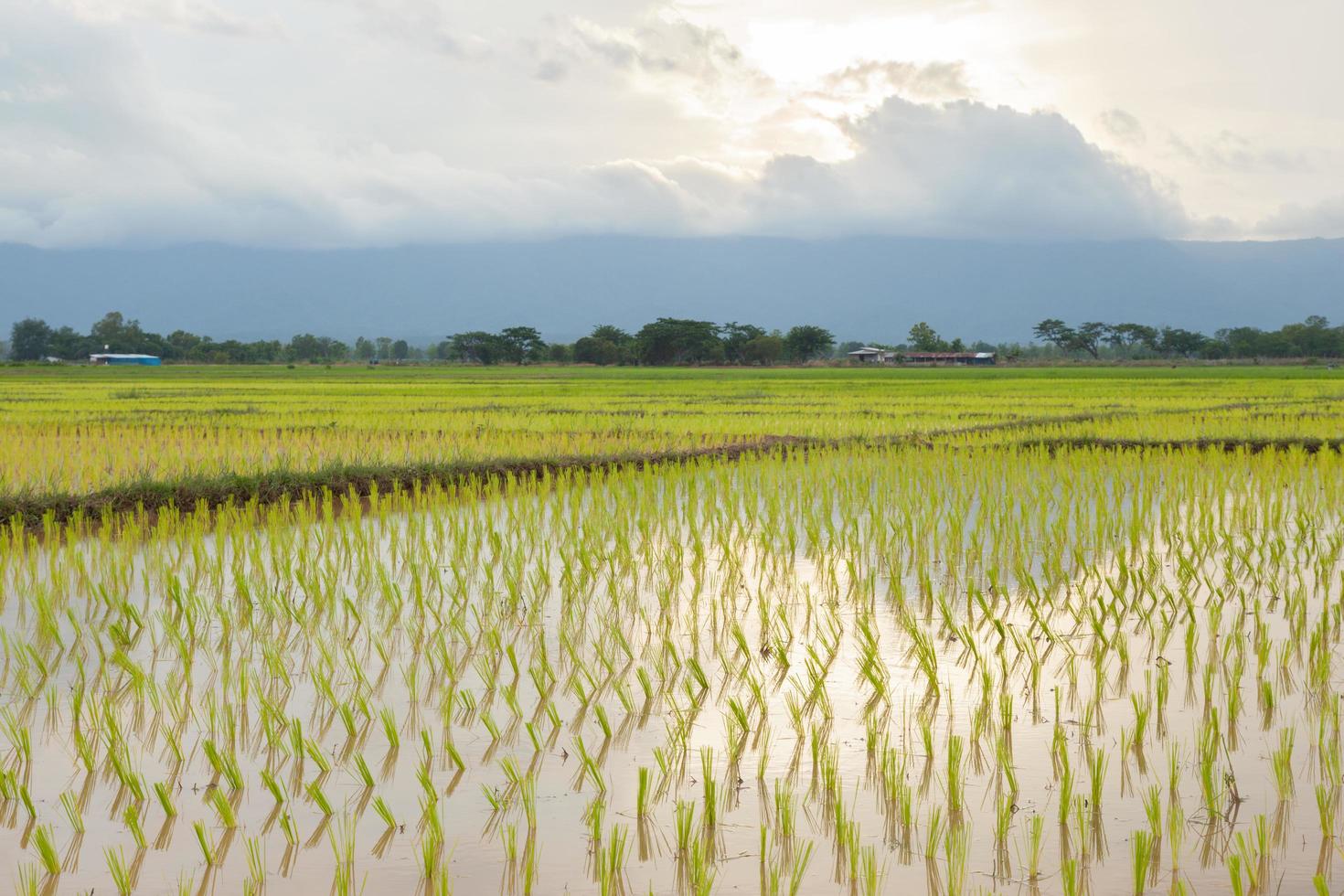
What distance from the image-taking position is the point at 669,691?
3773mm

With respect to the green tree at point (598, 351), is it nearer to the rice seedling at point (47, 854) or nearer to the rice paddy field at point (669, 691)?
the rice paddy field at point (669, 691)

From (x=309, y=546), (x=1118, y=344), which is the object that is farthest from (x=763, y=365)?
(x=309, y=546)

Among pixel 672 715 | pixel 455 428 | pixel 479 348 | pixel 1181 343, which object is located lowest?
pixel 672 715

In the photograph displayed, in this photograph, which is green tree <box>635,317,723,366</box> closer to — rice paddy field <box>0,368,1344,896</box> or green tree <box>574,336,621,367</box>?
green tree <box>574,336,621,367</box>

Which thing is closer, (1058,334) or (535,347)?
(535,347)

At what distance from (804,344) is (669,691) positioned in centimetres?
8097

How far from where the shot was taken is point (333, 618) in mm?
4953

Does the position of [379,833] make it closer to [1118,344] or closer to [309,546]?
[309,546]

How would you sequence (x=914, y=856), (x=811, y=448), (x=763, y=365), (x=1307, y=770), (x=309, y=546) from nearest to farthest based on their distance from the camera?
(x=914, y=856), (x=1307, y=770), (x=309, y=546), (x=811, y=448), (x=763, y=365)

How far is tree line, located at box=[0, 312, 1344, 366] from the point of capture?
79.5 m

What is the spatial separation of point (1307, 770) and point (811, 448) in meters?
9.10

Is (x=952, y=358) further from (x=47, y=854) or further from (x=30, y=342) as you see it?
(x=47, y=854)

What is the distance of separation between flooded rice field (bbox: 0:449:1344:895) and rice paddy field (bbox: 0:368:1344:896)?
0.02m

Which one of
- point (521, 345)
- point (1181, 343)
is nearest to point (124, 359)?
point (521, 345)
